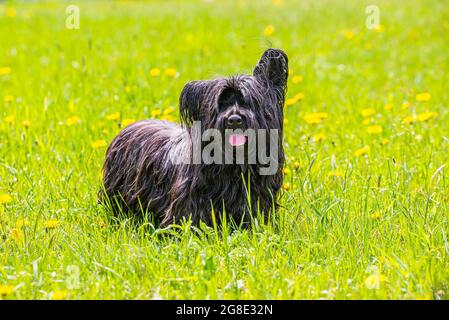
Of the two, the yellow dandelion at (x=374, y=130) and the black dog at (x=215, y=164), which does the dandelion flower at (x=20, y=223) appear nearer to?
the black dog at (x=215, y=164)

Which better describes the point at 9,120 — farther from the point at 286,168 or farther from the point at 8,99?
the point at 286,168

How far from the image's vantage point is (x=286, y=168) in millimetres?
5324

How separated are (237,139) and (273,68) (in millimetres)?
514

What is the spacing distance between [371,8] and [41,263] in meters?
9.90

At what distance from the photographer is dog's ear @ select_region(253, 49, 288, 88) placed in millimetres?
4293

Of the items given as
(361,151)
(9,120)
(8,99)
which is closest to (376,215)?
(361,151)

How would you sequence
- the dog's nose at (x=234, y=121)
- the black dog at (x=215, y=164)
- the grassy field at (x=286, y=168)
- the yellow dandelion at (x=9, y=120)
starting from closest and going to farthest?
the grassy field at (x=286, y=168)
the dog's nose at (x=234, y=121)
the black dog at (x=215, y=164)
the yellow dandelion at (x=9, y=120)

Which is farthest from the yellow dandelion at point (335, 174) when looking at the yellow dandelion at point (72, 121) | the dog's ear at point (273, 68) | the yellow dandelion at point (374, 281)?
the yellow dandelion at point (72, 121)

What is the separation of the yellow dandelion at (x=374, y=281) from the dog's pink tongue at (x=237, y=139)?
1025mm

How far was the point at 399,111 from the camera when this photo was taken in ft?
23.2

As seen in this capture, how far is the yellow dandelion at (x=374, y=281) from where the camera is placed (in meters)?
3.46

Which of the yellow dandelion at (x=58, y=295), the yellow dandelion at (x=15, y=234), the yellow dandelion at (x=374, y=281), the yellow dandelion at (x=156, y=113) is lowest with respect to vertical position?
the yellow dandelion at (x=58, y=295)
